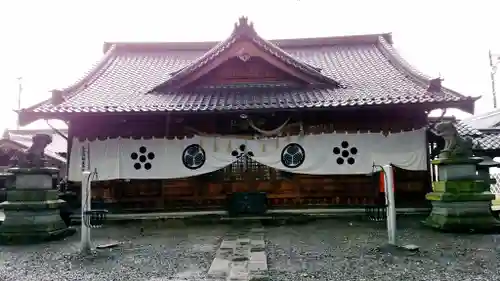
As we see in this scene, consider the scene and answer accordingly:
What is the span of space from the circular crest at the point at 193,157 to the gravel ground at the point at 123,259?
2.24 metres

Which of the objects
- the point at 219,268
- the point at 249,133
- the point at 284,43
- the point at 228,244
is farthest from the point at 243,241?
the point at 284,43

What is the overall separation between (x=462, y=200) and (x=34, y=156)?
10364 mm

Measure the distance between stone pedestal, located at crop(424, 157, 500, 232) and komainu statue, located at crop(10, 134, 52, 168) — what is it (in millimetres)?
9826

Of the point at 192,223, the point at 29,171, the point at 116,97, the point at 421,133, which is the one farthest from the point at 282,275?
the point at 116,97

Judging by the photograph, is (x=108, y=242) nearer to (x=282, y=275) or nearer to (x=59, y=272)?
(x=59, y=272)

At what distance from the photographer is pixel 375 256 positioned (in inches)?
261

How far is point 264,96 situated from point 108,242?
616 cm

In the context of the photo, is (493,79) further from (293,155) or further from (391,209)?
(391,209)

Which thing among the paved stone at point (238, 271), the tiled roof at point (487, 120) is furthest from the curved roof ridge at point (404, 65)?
the tiled roof at point (487, 120)

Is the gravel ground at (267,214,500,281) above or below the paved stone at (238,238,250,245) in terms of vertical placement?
below

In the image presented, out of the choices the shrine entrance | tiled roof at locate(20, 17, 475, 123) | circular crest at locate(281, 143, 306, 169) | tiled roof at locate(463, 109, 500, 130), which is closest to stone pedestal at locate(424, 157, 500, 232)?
tiled roof at locate(20, 17, 475, 123)

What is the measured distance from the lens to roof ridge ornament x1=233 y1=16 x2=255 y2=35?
1278 centimetres

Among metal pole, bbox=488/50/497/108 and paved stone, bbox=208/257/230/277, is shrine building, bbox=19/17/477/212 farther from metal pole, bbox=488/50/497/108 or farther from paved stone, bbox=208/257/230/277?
metal pole, bbox=488/50/497/108

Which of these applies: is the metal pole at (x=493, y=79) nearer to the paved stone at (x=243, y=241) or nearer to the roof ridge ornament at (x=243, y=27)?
the roof ridge ornament at (x=243, y=27)
